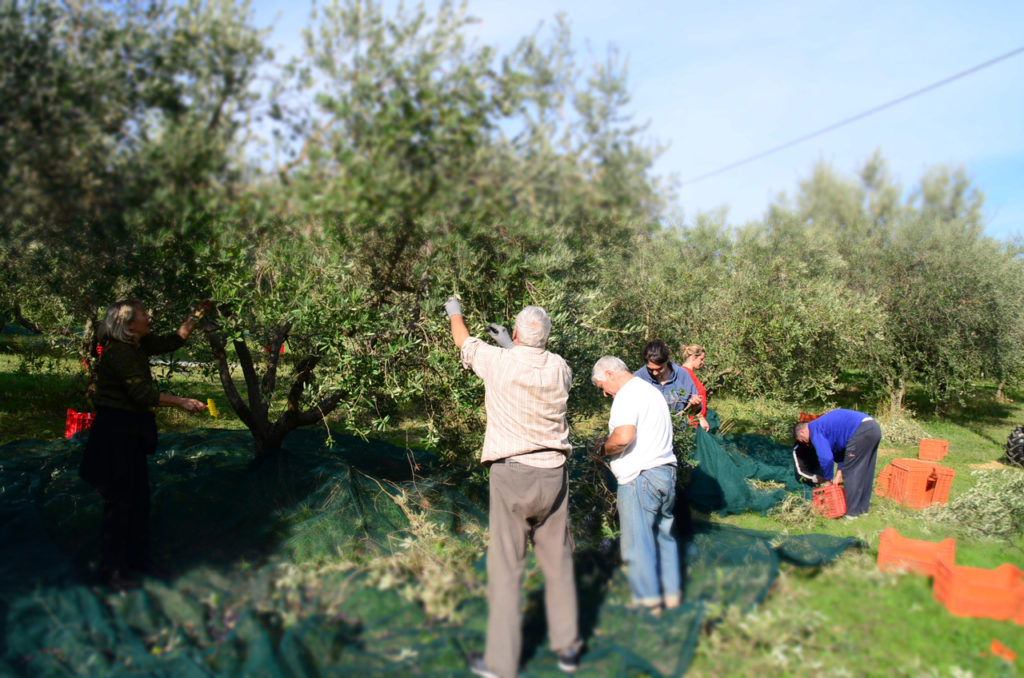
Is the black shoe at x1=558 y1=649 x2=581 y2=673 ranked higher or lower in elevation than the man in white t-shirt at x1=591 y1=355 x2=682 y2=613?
lower

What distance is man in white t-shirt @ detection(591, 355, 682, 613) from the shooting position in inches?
181

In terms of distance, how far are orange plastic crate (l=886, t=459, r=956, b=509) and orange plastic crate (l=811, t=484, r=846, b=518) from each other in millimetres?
1178

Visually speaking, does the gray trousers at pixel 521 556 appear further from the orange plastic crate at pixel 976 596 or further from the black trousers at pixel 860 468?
the black trousers at pixel 860 468

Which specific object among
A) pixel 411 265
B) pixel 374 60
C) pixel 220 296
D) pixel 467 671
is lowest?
pixel 467 671

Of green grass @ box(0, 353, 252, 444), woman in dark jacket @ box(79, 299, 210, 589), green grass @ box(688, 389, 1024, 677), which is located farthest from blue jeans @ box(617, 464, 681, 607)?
green grass @ box(0, 353, 252, 444)

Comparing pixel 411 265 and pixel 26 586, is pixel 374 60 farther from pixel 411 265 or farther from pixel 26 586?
pixel 26 586

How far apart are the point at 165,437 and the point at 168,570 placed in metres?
3.50

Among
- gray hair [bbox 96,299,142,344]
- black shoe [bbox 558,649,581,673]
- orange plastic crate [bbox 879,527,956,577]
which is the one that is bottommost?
black shoe [bbox 558,649,581,673]

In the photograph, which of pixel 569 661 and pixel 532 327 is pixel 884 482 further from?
pixel 532 327

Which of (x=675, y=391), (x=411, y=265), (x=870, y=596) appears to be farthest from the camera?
(x=675, y=391)

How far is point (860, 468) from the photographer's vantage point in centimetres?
763

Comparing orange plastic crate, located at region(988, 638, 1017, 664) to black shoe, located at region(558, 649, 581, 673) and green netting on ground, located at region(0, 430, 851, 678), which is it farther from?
black shoe, located at region(558, 649, 581, 673)

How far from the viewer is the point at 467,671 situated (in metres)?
3.71

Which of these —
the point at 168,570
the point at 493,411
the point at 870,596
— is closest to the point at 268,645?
the point at 168,570
